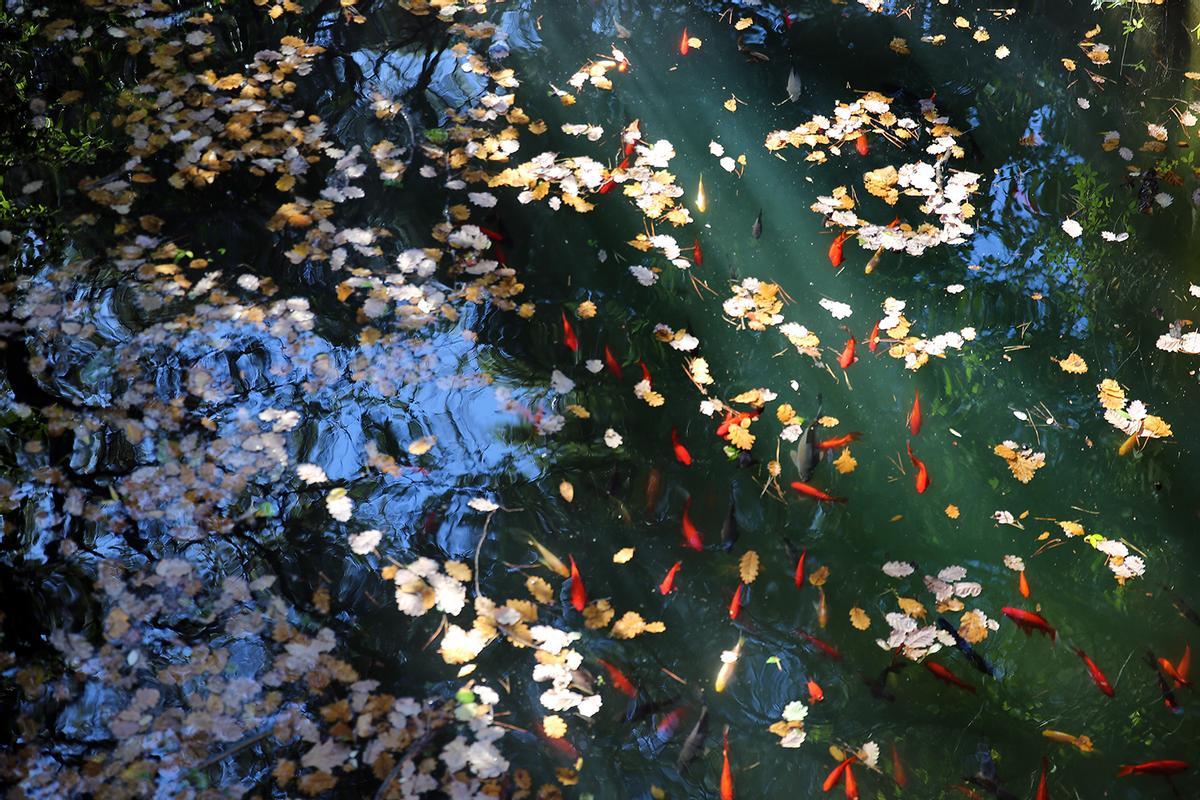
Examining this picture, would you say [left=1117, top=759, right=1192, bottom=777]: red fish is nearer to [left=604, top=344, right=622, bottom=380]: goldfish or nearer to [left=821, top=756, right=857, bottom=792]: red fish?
[left=821, top=756, right=857, bottom=792]: red fish

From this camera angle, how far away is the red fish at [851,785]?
8.39 feet

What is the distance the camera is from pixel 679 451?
3.34 meters

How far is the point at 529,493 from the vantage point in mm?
3178

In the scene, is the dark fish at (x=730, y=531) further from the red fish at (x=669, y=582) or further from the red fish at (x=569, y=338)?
the red fish at (x=569, y=338)

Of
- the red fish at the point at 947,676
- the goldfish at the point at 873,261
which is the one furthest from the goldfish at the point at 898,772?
the goldfish at the point at 873,261

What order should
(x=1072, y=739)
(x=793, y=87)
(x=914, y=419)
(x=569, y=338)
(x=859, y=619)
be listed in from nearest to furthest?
(x=1072, y=739) < (x=859, y=619) < (x=914, y=419) < (x=569, y=338) < (x=793, y=87)

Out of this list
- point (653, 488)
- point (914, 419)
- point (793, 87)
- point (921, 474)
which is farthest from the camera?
point (793, 87)

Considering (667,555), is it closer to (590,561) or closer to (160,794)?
(590,561)

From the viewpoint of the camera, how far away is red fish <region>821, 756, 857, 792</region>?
2576 mm

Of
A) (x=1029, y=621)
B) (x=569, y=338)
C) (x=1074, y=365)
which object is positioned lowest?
(x=1029, y=621)

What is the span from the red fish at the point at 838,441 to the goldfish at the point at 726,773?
3.84ft

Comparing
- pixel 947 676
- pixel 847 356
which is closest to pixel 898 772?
pixel 947 676

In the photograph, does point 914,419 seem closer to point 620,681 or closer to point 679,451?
point 679,451

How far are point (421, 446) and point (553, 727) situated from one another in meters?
1.12
